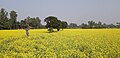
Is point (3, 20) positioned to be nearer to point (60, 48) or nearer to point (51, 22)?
point (51, 22)

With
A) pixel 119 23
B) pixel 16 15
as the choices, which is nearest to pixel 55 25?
pixel 16 15

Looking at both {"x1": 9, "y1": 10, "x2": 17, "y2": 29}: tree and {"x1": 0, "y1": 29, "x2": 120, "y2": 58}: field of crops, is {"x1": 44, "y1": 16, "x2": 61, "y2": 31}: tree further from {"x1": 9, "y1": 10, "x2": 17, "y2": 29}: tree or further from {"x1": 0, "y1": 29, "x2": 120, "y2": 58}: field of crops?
{"x1": 9, "y1": 10, "x2": 17, "y2": 29}: tree

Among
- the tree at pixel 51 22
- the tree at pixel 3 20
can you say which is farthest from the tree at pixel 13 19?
the tree at pixel 51 22

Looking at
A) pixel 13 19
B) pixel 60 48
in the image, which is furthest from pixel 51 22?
pixel 13 19

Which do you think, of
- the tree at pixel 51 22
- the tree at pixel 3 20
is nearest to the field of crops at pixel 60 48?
the tree at pixel 51 22

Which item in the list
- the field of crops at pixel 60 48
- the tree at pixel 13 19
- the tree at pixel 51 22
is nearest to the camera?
the field of crops at pixel 60 48

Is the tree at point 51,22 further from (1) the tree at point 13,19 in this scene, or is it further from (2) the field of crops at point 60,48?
(1) the tree at point 13,19

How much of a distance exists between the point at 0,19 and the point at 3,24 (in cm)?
431

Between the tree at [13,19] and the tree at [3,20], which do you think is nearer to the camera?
the tree at [3,20]

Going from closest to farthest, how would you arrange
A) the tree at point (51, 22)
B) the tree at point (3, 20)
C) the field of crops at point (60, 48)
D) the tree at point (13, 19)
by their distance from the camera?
1. the field of crops at point (60, 48)
2. the tree at point (51, 22)
3. the tree at point (3, 20)
4. the tree at point (13, 19)

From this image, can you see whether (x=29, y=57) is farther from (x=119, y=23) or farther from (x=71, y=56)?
(x=119, y=23)

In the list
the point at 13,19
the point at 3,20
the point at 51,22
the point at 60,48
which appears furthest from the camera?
the point at 13,19

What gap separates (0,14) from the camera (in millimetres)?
82688

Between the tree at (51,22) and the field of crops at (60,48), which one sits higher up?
the tree at (51,22)
